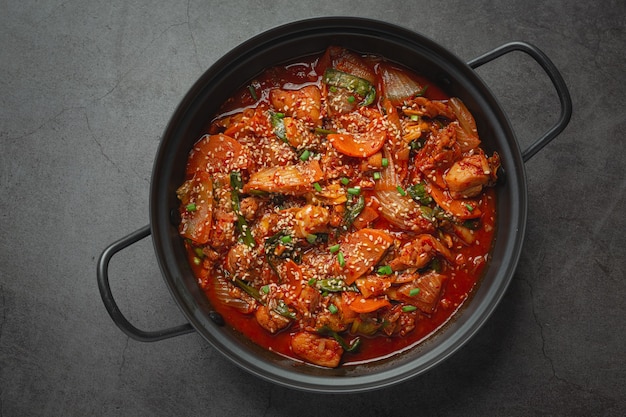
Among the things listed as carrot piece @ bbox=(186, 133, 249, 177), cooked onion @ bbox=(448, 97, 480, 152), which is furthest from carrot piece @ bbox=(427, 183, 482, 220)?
carrot piece @ bbox=(186, 133, 249, 177)

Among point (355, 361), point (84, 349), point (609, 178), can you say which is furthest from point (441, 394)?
point (84, 349)

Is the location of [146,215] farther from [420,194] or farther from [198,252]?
[420,194]

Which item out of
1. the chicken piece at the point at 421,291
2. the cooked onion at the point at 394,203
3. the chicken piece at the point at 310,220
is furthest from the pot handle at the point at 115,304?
the cooked onion at the point at 394,203

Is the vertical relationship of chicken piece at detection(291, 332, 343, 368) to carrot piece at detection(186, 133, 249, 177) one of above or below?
below

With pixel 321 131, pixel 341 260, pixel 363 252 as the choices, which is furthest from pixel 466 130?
pixel 341 260

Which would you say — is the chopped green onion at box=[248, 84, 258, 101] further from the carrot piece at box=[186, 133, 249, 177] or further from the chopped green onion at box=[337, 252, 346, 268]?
the chopped green onion at box=[337, 252, 346, 268]

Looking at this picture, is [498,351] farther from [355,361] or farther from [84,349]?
[84,349]
